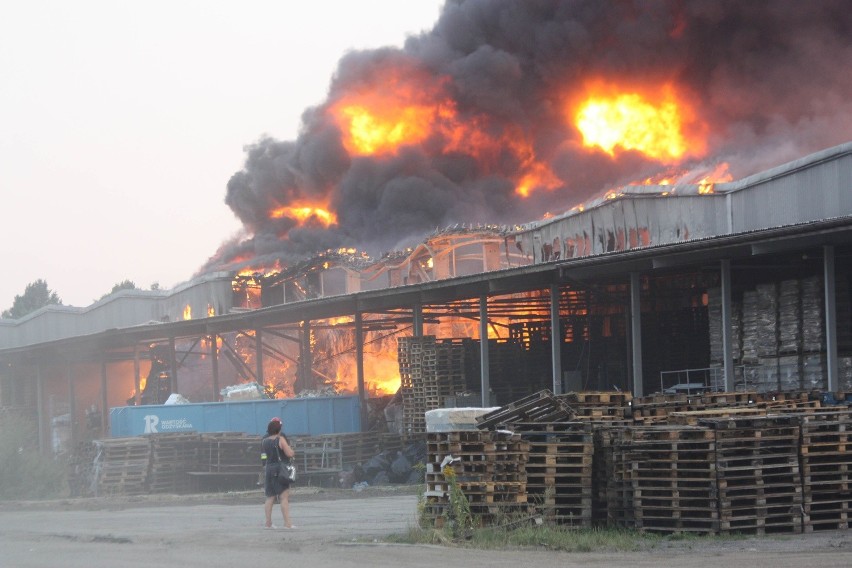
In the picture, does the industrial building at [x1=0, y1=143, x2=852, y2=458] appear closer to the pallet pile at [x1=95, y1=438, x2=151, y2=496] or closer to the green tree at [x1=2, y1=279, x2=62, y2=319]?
the pallet pile at [x1=95, y1=438, x2=151, y2=496]

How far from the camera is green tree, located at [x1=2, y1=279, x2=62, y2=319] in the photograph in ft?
394

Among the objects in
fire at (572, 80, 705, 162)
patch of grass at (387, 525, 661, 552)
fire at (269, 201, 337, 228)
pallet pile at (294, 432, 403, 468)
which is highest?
fire at (572, 80, 705, 162)

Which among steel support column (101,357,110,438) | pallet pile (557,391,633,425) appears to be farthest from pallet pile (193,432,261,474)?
steel support column (101,357,110,438)

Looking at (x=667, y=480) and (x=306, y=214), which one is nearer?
(x=667, y=480)

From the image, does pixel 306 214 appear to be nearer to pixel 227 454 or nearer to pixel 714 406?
pixel 227 454

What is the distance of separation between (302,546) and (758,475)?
601cm

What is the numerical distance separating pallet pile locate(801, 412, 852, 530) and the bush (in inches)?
954

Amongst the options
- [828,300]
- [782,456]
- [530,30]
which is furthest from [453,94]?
[782,456]

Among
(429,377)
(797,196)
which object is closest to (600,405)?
(797,196)

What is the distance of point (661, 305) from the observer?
31.7 metres

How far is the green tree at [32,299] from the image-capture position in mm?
119988

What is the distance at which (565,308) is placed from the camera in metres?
34.7

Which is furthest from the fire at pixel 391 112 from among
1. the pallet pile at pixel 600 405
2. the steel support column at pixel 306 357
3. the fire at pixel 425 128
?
the pallet pile at pixel 600 405

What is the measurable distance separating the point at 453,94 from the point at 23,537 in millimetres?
42702
